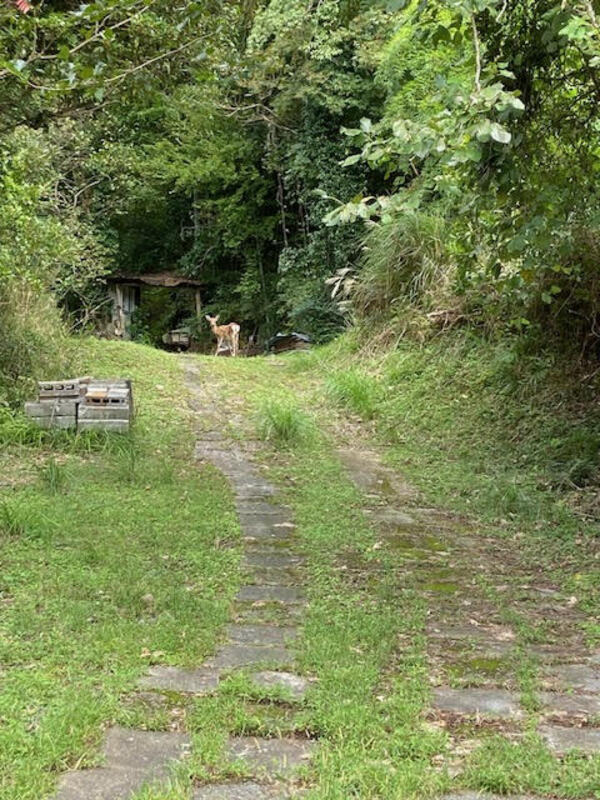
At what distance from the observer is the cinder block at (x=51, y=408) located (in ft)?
20.3

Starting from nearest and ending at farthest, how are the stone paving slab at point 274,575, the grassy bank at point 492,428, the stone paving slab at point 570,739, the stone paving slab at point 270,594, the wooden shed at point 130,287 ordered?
1. the stone paving slab at point 570,739
2. the stone paving slab at point 270,594
3. the stone paving slab at point 274,575
4. the grassy bank at point 492,428
5. the wooden shed at point 130,287

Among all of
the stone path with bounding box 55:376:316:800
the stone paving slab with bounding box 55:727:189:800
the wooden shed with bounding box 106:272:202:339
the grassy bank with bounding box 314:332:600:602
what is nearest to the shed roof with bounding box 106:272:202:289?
the wooden shed with bounding box 106:272:202:339

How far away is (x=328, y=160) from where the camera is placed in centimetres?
1419

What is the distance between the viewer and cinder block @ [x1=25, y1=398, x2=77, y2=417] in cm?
618

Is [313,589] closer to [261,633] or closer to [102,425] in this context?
[261,633]

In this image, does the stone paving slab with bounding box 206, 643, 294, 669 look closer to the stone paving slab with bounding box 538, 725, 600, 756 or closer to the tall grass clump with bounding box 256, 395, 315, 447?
the stone paving slab with bounding box 538, 725, 600, 756

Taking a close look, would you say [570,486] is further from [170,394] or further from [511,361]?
[170,394]

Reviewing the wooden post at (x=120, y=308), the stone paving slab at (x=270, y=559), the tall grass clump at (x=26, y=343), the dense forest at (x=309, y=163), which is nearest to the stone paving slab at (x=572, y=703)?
the stone paving slab at (x=270, y=559)

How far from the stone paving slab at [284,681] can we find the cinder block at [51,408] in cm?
408

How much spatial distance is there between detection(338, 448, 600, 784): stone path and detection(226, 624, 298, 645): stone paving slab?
56 cm

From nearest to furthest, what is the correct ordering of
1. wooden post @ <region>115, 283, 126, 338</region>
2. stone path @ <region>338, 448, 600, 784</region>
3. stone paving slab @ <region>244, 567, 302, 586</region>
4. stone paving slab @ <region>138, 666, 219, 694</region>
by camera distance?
1. stone path @ <region>338, 448, 600, 784</region>
2. stone paving slab @ <region>138, 666, 219, 694</region>
3. stone paving slab @ <region>244, 567, 302, 586</region>
4. wooden post @ <region>115, 283, 126, 338</region>

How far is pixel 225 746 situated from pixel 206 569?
1.51 metres

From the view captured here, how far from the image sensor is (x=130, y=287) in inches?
769

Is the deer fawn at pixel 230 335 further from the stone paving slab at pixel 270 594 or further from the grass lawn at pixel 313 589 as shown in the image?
the stone paving slab at pixel 270 594
